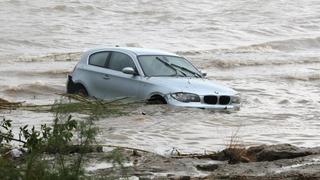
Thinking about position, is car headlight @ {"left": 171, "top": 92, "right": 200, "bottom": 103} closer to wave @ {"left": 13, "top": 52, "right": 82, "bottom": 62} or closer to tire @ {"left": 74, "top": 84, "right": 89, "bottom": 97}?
tire @ {"left": 74, "top": 84, "right": 89, "bottom": 97}

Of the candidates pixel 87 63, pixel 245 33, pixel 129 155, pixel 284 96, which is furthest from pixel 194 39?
pixel 129 155

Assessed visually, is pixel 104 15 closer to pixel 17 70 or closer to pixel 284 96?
pixel 17 70

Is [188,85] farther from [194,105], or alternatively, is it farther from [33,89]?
[33,89]

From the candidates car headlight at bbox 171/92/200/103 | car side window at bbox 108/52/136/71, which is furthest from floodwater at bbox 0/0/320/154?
car side window at bbox 108/52/136/71

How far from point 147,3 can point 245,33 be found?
951 cm

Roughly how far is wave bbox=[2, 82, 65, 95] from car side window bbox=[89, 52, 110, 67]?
4.28 m

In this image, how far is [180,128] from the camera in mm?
12242

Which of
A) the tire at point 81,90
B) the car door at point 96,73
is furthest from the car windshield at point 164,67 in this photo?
the tire at point 81,90

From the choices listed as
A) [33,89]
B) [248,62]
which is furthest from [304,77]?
[33,89]

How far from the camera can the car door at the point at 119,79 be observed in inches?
556

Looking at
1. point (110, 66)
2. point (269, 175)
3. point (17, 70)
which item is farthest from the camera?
point (17, 70)

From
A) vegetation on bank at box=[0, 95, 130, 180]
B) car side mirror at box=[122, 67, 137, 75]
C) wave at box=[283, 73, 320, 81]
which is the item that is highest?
vegetation on bank at box=[0, 95, 130, 180]

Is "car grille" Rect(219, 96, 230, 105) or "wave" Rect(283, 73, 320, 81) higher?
"car grille" Rect(219, 96, 230, 105)

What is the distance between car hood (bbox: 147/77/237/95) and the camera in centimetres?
1355
